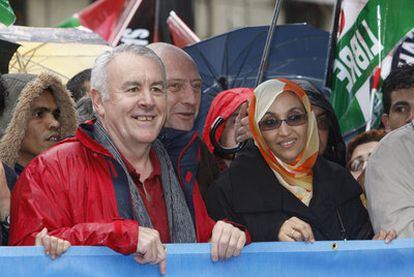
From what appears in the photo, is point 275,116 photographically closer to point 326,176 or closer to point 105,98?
point 326,176

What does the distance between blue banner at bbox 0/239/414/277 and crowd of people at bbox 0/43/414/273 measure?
0.06 m

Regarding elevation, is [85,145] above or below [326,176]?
above

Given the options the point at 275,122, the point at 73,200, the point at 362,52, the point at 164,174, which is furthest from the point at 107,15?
the point at 73,200

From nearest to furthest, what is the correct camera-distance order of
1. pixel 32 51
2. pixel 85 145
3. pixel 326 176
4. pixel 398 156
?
pixel 85 145 < pixel 398 156 < pixel 326 176 < pixel 32 51

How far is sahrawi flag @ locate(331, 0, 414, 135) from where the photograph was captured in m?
6.99

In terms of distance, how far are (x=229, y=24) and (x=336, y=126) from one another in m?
15.1

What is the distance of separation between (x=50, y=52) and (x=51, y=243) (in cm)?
476

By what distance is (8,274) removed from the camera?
3895mm

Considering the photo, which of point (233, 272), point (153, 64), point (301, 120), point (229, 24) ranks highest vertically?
point (153, 64)

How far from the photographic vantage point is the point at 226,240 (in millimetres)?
4043

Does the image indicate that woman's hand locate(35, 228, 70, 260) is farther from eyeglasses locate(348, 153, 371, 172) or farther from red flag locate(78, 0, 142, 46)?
red flag locate(78, 0, 142, 46)

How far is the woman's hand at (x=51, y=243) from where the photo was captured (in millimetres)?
3855

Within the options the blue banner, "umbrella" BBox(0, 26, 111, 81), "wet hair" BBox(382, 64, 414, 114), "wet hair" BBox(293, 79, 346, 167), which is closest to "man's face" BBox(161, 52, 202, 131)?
"wet hair" BBox(293, 79, 346, 167)

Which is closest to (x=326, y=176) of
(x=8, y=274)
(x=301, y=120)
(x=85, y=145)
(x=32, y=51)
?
(x=301, y=120)
